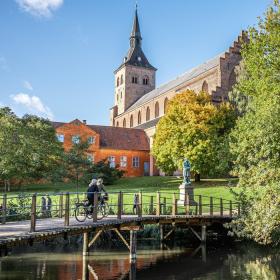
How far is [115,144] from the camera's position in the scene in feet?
182

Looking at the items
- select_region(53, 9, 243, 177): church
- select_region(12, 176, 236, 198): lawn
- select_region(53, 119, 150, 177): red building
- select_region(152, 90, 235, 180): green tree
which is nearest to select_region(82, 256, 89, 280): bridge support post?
select_region(12, 176, 236, 198): lawn

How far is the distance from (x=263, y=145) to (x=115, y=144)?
38611 mm

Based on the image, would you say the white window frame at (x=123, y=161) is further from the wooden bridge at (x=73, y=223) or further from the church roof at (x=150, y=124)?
the wooden bridge at (x=73, y=223)

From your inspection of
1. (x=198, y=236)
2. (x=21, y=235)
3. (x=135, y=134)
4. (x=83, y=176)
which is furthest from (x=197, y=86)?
(x=21, y=235)

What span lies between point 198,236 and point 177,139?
54.5 ft

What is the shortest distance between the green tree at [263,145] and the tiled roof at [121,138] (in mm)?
34271

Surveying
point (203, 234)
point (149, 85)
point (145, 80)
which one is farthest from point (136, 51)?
point (203, 234)

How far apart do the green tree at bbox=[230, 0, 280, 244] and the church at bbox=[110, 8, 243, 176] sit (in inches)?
963

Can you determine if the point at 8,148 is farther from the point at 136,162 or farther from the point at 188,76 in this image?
the point at 188,76

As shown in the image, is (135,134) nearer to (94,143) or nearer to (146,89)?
(94,143)

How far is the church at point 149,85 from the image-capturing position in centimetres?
4828

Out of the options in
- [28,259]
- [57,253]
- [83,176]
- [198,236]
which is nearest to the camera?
[28,259]

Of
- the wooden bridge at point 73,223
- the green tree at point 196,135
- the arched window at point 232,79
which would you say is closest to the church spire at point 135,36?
the arched window at point 232,79

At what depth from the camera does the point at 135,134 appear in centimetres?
5853
